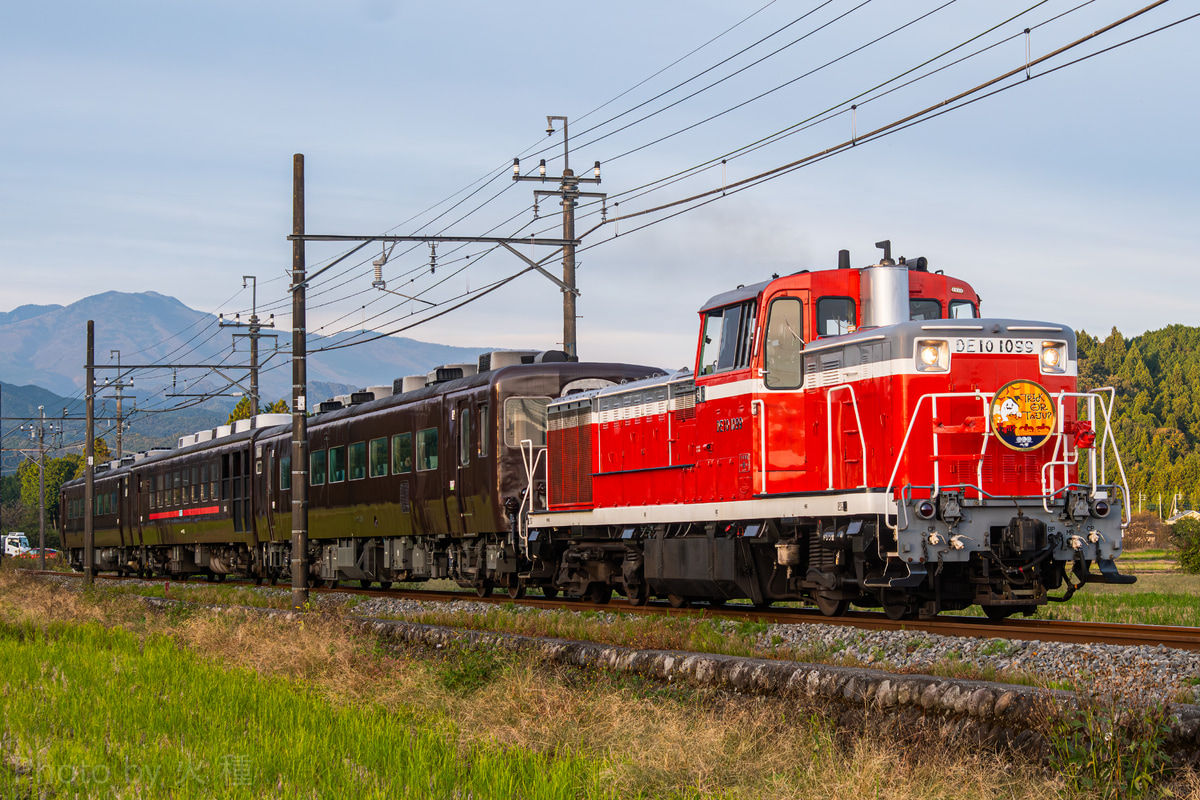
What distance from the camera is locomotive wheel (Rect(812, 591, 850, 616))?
47.6 feet

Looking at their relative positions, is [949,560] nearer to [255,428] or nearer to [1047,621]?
[1047,621]

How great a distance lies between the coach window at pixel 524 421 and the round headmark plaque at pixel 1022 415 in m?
8.95

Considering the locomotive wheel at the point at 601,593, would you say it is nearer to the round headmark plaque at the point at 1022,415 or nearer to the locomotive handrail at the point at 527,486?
the locomotive handrail at the point at 527,486

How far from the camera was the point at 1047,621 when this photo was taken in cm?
1446

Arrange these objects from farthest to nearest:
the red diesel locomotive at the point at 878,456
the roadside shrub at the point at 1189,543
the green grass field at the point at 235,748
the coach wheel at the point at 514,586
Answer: the roadside shrub at the point at 1189,543
the coach wheel at the point at 514,586
the red diesel locomotive at the point at 878,456
the green grass field at the point at 235,748

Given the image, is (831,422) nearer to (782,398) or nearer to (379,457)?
(782,398)

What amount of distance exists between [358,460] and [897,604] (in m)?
14.9

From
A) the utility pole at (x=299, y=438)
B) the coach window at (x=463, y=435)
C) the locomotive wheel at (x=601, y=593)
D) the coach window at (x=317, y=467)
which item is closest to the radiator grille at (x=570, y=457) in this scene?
the locomotive wheel at (x=601, y=593)

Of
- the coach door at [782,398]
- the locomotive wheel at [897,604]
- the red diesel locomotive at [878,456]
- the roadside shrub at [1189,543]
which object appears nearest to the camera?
the red diesel locomotive at [878,456]

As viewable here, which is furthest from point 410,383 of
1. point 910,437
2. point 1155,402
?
point 1155,402

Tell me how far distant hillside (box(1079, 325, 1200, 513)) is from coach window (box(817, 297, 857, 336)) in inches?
3914

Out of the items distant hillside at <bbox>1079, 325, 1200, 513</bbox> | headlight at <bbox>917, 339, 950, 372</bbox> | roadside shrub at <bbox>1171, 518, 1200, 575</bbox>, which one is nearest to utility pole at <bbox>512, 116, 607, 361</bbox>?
headlight at <bbox>917, 339, 950, 372</bbox>

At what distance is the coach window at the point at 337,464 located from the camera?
27172 mm

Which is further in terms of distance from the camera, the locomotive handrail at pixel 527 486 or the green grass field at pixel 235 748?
the locomotive handrail at pixel 527 486
